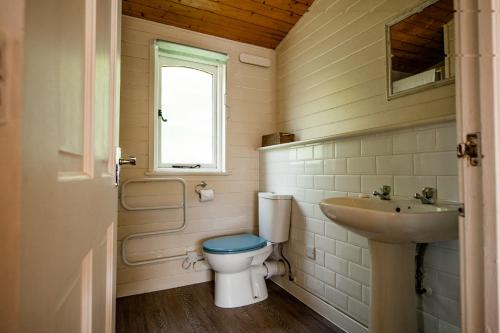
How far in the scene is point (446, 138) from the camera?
1.08 meters

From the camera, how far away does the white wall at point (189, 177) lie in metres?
1.94

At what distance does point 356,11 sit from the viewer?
1.60 meters

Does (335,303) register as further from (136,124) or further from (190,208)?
(136,124)

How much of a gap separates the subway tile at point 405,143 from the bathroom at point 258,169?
11 millimetres

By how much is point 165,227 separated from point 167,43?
153 cm

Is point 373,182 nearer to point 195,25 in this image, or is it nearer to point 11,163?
point 11,163

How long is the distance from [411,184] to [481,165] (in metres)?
0.79

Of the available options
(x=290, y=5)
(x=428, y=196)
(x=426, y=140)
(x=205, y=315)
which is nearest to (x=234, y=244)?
(x=205, y=315)

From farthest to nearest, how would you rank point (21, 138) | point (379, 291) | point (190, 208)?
point (190, 208)
point (379, 291)
point (21, 138)

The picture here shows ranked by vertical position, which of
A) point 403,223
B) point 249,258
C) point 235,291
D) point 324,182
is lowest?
point 235,291

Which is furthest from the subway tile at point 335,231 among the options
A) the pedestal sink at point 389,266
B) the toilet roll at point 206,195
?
the toilet roll at point 206,195

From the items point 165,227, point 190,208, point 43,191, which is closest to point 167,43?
point 190,208

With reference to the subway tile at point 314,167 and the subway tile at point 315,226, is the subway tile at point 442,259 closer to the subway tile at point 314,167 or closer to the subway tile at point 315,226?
the subway tile at point 315,226

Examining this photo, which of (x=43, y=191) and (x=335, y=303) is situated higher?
(x=43, y=191)
